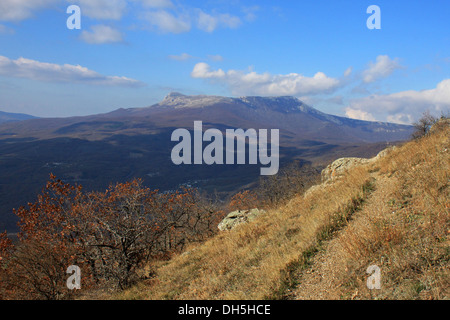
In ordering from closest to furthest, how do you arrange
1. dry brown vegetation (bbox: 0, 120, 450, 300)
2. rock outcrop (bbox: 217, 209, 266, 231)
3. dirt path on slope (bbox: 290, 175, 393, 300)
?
1. dry brown vegetation (bbox: 0, 120, 450, 300)
2. dirt path on slope (bbox: 290, 175, 393, 300)
3. rock outcrop (bbox: 217, 209, 266, 231)

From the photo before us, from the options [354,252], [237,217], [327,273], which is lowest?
[237,217]

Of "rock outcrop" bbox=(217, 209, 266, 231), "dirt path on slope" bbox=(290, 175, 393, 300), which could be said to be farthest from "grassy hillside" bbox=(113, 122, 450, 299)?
"rock outcrop" bbox=(217, 209, 266, 231)

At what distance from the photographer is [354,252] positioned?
19.0 feet

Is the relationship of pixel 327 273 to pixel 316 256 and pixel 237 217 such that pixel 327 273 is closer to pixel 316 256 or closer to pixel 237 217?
pixel 316 256

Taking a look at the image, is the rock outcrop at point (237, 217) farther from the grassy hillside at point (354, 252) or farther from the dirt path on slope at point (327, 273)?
the dirt path on slope at point (327, 273)

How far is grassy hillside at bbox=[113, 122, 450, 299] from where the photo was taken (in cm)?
486

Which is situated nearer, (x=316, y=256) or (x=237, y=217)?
(x=316, y=256)

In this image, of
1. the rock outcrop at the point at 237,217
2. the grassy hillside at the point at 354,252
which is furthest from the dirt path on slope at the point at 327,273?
the rock outcrop at the point at 237,217

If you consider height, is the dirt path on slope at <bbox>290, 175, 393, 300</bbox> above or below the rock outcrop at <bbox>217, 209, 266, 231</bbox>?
above

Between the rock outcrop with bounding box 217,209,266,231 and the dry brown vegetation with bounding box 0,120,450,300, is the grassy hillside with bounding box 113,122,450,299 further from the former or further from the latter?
the rock outcrop with bounding box 217,209,266,231

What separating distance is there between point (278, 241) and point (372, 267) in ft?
12.3

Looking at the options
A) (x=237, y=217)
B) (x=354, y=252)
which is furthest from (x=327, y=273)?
(x=237, y=217)
